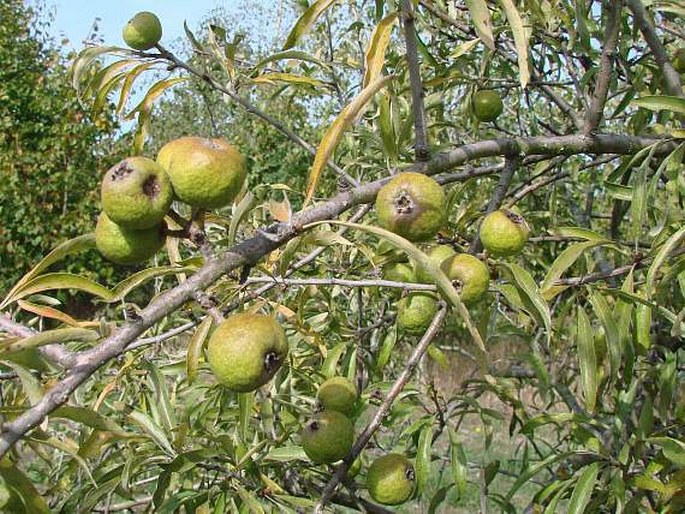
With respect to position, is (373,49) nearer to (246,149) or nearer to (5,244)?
(246,149)

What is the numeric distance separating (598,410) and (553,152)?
1213mm

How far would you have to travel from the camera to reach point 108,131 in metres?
11.0

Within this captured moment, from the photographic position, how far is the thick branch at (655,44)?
160 cm

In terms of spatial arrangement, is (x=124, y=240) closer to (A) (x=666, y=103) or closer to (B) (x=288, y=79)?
(B) (x=288, y=79)

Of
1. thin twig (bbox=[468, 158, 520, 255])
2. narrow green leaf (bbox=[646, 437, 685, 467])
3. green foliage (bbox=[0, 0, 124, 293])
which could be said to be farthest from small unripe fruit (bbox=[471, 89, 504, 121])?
green foliage (bbox=[0, 0, 124, 293])

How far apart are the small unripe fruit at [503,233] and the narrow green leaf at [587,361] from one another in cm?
27

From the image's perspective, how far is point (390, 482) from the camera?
161 cm

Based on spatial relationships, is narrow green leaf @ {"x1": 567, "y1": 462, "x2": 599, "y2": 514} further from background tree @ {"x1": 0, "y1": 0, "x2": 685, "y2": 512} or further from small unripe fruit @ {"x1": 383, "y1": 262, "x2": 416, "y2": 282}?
small unripe fruit @ {"x1": 383, "y1": 262, "x2": 416, "y2": 282}

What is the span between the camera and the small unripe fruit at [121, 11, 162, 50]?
1716mm

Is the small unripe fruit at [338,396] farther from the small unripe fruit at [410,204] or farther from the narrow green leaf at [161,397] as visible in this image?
the small unripe fruit at [410,204]

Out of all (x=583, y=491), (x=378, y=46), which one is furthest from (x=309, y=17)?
(x=583, y=491)

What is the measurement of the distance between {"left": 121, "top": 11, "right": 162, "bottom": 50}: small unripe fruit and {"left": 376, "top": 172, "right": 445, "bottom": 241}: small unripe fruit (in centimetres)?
88

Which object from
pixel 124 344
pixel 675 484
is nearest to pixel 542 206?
pixel 675 484

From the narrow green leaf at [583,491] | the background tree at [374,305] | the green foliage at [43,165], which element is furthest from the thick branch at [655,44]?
the green foliage at [43,165]
